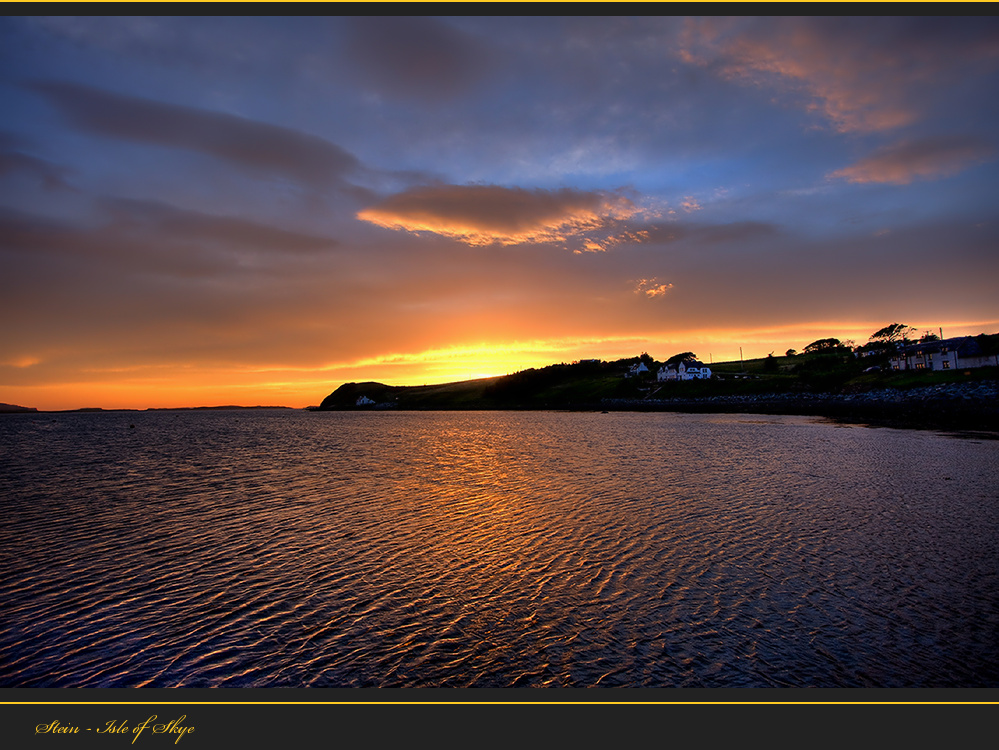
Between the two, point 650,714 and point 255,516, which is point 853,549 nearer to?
point 650,714

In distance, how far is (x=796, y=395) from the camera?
131m

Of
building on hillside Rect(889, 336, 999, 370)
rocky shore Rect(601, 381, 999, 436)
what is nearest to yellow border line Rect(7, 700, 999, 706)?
rocky shore Rect(601, 381, 999, 436)

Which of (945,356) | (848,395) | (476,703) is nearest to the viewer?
(476,703)

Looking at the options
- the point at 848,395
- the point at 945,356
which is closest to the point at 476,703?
the point at 848,395

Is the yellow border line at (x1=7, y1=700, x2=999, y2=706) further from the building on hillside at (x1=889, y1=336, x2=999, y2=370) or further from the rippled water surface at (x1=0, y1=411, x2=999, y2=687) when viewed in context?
A: the building on hillside at (x1=889, y1=336, x2=999, y2=370)

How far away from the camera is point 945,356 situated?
120875 mm

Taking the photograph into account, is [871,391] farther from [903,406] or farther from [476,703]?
[476,703]

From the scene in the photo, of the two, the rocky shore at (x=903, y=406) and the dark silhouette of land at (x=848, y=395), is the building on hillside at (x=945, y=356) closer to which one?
the dark silhouette of land at (x=848, y=395)

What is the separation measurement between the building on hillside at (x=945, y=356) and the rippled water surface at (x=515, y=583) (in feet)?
379

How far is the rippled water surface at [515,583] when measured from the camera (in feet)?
33.4

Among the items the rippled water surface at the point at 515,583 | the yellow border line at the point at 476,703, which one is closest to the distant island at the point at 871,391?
the rippled water surface at the point at 515,583

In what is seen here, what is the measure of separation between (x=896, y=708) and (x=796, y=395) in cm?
14525

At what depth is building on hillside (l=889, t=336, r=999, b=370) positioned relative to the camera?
367 ft

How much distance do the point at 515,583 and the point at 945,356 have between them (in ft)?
523
